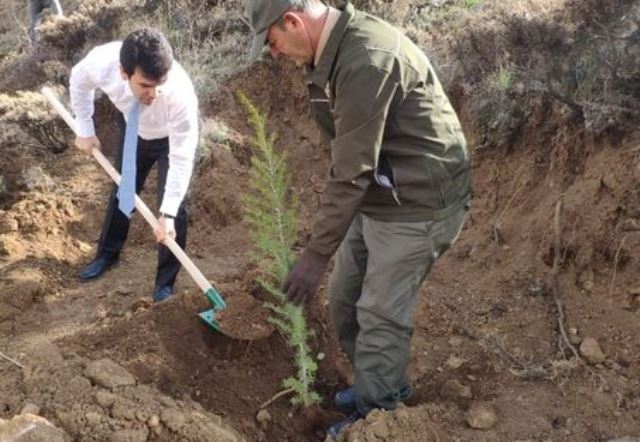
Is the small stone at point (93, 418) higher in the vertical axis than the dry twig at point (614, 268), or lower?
lower

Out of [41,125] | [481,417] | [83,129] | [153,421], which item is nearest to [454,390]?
[481,417]

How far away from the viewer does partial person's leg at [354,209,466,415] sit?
119 inches

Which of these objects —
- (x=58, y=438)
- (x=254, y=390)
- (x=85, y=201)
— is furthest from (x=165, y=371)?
(x=85, y=201)

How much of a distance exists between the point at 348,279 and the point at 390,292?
14.2 inches

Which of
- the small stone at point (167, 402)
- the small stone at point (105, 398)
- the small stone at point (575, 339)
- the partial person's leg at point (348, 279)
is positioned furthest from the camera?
the small stone at point (575, 339)

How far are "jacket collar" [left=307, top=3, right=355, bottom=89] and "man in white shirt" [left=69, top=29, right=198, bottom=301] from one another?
3.90ft

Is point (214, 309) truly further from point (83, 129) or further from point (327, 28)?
point (327, 28)

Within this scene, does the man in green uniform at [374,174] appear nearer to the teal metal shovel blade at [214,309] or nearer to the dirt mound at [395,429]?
the dirt mound at [395,429]

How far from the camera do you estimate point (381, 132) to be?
8.54 feet

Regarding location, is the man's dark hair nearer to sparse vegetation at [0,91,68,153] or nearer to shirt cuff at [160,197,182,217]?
shirt cuff at [160,197,182,217]

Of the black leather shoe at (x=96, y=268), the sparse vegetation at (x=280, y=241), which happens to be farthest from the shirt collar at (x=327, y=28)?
the black leather shoe at (x=96, y=268)

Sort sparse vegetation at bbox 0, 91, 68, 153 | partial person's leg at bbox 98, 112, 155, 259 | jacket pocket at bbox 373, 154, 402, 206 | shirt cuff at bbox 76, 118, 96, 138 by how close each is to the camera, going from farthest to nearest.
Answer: sparse vegetation at bbox 0, 91, 68, 153 → partial person's leg at bbox 98, 112, 155, 259 → shirt cuff at bbox 76, 118, 96, 138 → jacket pocket at bbox 373, 154, 402, 206

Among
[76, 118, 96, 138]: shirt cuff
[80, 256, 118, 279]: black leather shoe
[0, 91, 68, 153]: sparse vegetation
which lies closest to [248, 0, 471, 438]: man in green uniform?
[76, 118, 96, 138]: shirt cuff

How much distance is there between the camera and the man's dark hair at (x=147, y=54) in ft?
11.3
